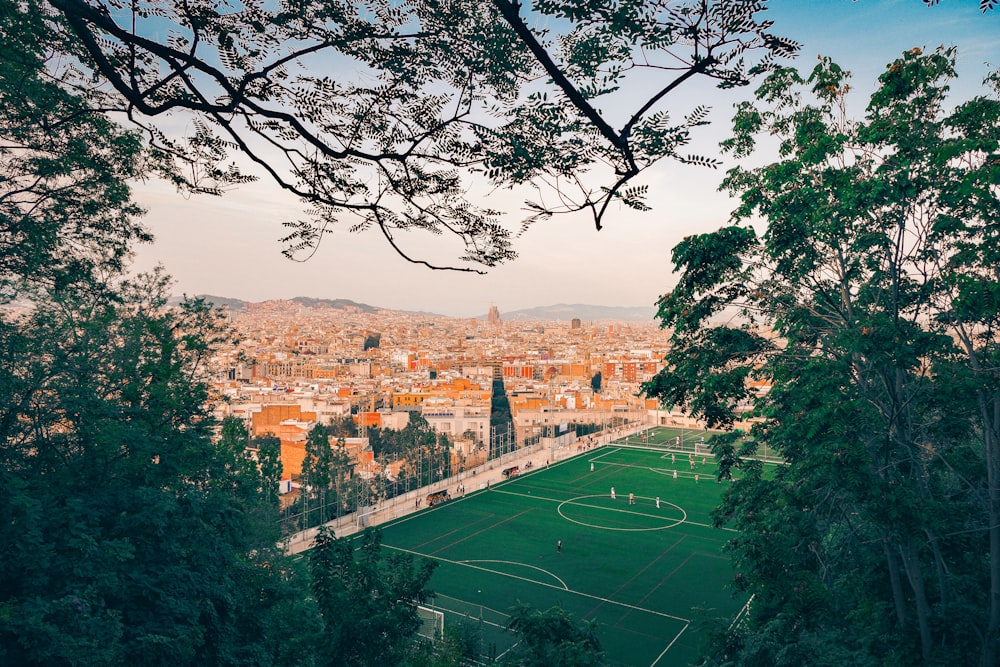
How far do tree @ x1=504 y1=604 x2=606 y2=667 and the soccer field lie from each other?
2.81m

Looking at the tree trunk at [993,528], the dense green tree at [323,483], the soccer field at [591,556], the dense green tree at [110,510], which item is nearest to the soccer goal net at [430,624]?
the soccer field at [591,556]

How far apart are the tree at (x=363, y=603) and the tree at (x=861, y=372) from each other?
4283 mm

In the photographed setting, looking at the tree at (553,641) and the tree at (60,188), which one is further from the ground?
the tree at (60,188)

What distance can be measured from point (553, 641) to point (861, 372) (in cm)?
527

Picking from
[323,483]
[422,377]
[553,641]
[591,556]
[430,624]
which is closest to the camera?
[553,641]

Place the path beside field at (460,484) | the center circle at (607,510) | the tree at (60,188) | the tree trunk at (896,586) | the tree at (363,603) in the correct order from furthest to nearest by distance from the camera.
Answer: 1. the center circle at (607,510)
2. the path beside field at (460,484)
3. the tree at (363,603)
4. the tree trunk at (896,586)
5. the tree at (60,188)

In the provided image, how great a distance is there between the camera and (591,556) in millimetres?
22984

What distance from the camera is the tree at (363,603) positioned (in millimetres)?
7816

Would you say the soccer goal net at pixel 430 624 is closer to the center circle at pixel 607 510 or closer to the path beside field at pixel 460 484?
the path beside field at pixel 460 484

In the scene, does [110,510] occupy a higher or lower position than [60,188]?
lower

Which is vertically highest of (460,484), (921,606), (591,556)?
(921,606)

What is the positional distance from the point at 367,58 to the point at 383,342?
115243 millimetres

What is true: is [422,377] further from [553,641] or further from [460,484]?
[553,641]

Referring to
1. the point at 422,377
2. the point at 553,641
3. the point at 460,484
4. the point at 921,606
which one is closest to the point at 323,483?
the point at 460,484
